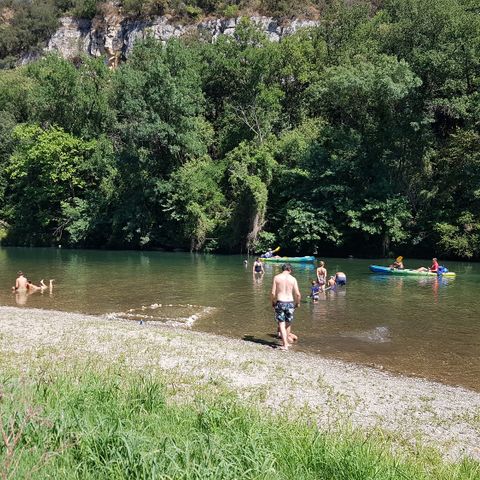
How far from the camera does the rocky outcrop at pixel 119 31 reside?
72.9 metres

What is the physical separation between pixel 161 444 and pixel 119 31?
302 feet

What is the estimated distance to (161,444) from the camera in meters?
4.96

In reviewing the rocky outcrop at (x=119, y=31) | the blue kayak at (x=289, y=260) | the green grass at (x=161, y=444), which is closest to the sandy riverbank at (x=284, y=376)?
the green grass at (x=161, y=444)

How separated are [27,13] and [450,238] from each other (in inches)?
3582

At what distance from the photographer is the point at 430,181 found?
4128cm

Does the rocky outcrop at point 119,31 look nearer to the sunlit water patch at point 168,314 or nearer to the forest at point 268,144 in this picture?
the forest at point 268,144

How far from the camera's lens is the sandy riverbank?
7871mm

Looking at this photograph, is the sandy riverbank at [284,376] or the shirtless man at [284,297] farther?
the shirtless man at [284,297]

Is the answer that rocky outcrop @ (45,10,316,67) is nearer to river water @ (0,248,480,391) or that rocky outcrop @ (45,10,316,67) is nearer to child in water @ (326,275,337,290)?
river water @ (0,248,480,391)

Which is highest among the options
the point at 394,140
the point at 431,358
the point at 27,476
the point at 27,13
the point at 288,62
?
the point at 27,13

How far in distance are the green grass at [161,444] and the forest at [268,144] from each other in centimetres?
3472

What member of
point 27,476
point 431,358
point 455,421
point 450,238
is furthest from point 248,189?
point 27,476

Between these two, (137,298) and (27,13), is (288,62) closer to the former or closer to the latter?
(137,298)

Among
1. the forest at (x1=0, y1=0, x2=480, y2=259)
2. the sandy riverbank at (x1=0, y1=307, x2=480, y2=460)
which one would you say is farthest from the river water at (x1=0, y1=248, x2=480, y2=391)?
the forest at (x1=0, y1=0, x2=480, y2=259)
